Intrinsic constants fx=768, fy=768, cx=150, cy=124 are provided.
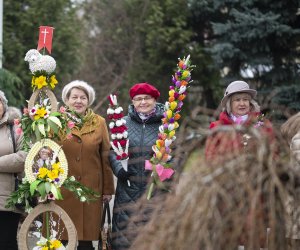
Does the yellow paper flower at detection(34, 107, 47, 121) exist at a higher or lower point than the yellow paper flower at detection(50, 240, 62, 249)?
higher

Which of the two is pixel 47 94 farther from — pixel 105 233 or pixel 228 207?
pixel 228 207

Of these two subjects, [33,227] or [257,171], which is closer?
[257,171]

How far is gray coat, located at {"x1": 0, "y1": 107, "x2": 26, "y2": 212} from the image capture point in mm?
6219

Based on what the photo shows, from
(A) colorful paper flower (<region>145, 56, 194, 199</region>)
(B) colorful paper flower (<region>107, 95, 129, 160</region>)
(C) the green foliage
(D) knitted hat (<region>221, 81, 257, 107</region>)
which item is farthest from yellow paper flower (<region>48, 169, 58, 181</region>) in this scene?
(C) the green foliage

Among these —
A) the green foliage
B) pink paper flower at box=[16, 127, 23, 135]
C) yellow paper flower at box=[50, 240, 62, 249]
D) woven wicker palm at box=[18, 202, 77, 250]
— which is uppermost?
the green foliage

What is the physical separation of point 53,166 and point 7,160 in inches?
16.2

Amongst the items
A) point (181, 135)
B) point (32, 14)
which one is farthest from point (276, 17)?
point (181, 135)

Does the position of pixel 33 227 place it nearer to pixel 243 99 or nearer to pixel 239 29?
pixel 243 99

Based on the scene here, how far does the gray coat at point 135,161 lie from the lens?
6.08 meters

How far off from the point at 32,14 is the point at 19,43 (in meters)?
0.74

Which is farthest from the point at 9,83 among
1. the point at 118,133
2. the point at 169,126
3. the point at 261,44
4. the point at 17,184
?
the point at 169,126

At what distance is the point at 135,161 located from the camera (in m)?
6.02

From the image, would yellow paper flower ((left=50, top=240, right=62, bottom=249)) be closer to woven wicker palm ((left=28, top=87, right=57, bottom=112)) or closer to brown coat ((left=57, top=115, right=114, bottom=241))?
brown coat ((left=57, top=115, right=114, bottom=241))

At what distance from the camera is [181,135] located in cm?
318
